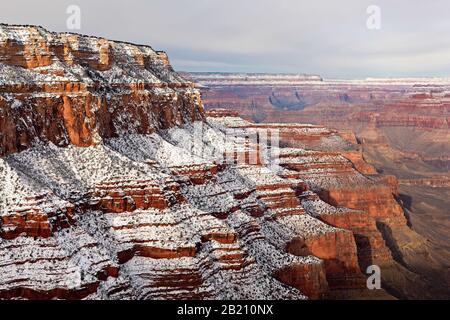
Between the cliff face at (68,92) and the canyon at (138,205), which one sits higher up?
the cliff face at (68,92)

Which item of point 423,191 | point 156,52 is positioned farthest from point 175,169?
point 423,191

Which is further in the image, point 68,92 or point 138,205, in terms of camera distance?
point 68,92

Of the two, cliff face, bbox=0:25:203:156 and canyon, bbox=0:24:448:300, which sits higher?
cliff face, bbox=0:25:203:156

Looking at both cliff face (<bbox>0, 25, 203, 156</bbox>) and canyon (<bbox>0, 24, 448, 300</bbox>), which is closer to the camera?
canyon (<bbox>0, 24, 448, 300</bbox>)

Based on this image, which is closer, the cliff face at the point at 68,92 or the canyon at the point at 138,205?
the canyon at the point at 138,205

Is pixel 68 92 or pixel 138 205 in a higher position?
pixel 68 92
